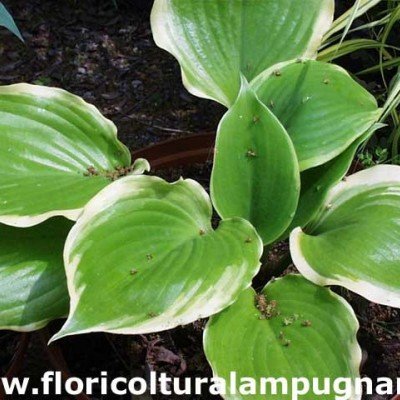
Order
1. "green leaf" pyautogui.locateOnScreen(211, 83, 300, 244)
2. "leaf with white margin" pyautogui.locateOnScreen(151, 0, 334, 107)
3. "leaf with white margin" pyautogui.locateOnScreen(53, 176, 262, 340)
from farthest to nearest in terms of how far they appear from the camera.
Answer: "leaf with white margin" pyautogui.locateOnScreen(151, 0, 334, 107)
"green leaf" pyautogui.locateOnScreen(211, 83, 300, 244)
"leaf with white margin" pyautogui.locateOnScreen(53, 176, 262, 340)

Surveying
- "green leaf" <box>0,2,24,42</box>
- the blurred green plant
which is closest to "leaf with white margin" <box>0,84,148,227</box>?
"green leaf" <box>0,2,24,42</box>

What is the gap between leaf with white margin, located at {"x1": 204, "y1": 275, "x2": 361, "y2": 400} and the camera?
2.58 ft

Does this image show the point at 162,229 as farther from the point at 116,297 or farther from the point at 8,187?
the point at 8,187

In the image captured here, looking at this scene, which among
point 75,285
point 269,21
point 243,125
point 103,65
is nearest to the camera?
point 75,285

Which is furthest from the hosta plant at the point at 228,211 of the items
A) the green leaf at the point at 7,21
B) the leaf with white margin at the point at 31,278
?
the green leaf at the point at 7,21

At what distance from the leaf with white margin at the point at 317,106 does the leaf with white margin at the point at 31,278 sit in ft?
1.24

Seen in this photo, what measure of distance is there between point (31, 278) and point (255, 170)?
351mm

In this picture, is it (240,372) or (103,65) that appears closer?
(240,372)

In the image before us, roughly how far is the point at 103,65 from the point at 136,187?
3.17 ft

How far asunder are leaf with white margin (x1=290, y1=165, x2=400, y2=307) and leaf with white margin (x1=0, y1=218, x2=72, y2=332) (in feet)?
1.10

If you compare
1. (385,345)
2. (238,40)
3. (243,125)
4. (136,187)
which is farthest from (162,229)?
(385,345)

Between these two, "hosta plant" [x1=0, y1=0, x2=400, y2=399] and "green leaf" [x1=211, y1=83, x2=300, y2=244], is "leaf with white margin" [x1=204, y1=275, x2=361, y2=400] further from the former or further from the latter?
"green leaf" [x1=211, y1=83, x2=300, y2=244]

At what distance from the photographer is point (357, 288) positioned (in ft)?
2.63

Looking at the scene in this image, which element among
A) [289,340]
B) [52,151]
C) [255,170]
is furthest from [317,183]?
[52,151]
